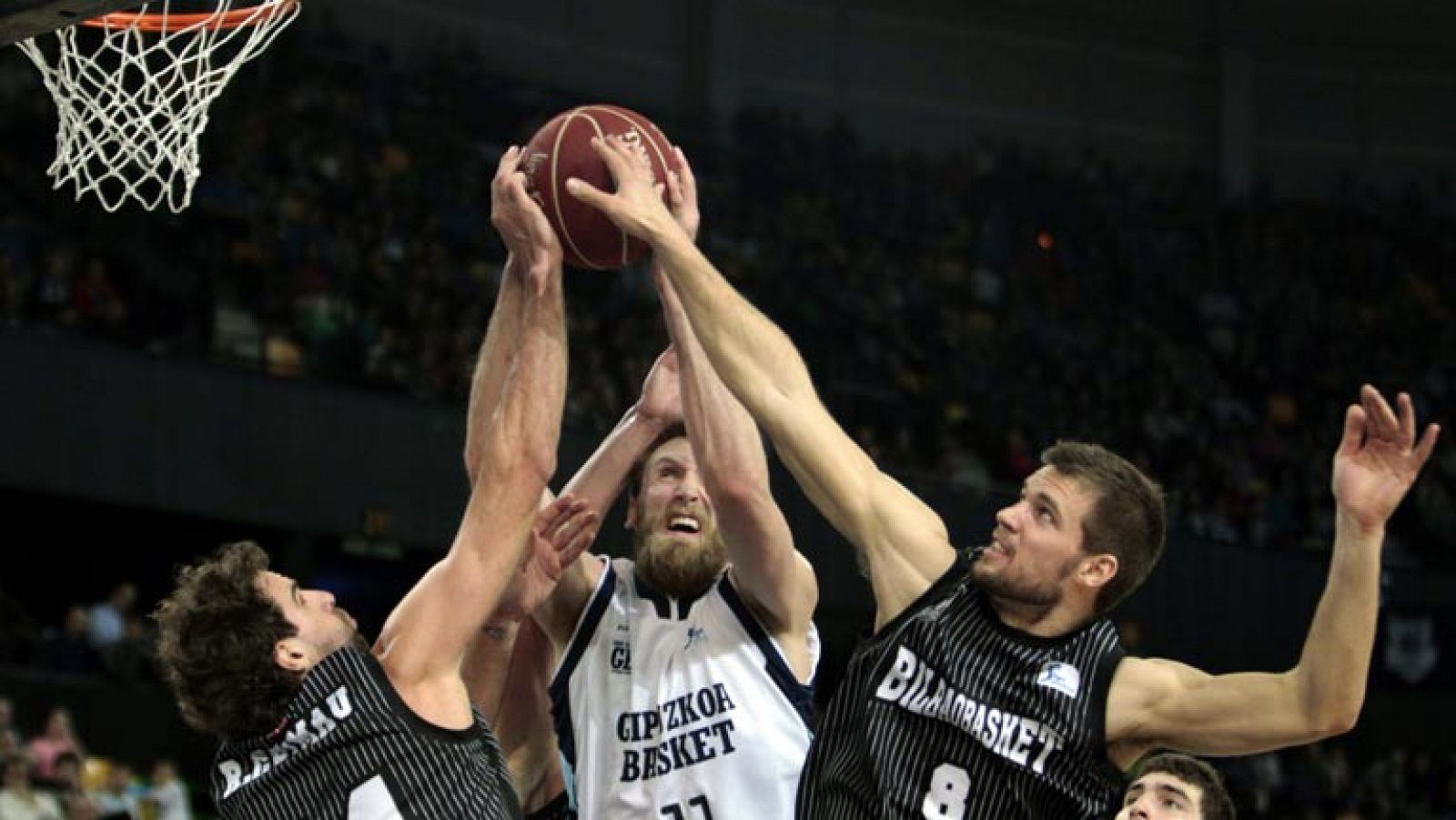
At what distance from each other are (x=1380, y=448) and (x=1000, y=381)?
17726mm

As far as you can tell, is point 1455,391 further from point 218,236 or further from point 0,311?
point 0,311

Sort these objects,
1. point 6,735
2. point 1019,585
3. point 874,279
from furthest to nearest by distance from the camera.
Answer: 1. point 874,279
2. point 6,735
3. point 1019,585

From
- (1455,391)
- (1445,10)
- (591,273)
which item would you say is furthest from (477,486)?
(1445,10)

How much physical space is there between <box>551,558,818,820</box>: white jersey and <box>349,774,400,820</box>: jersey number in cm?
132

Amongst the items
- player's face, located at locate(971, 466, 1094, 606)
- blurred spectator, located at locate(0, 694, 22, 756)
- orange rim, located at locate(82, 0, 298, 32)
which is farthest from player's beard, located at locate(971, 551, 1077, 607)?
blurred spectator, located at locate(0, 694, 22, 756)

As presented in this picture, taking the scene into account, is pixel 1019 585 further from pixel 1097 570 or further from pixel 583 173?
pixel 583 173

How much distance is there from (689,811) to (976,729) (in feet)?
3.73

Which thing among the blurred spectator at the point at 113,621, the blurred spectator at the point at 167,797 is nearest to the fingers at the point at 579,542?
the blurred spectator at the point at 167,797

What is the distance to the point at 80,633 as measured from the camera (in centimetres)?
1305

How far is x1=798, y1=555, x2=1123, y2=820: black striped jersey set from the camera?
166 inches

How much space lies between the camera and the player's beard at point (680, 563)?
5.34 meters

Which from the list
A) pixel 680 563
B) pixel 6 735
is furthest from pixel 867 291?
pixel 680 563

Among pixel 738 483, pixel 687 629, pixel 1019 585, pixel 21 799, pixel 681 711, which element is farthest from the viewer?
pixel 21 799

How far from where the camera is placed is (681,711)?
518cm
